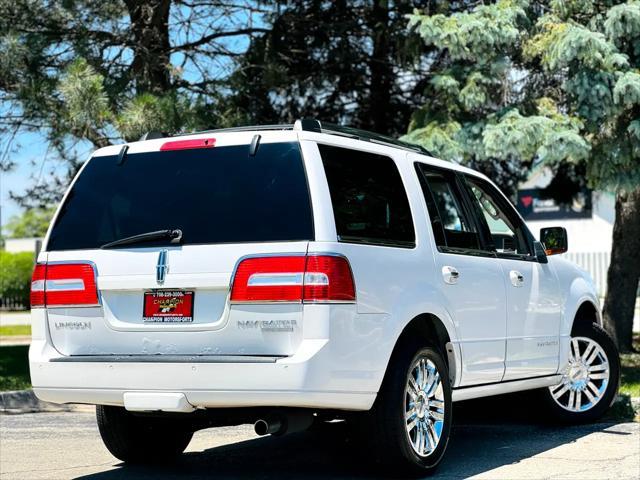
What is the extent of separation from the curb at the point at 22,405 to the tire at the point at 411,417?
5.30 meters

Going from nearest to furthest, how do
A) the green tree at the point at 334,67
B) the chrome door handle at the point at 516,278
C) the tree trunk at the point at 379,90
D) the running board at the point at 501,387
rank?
the running board at the point at 501,387 → the chrome door handle at the point at 516,278 → the green tree at the point at 334,67 → the tree trunk at the point at 379,90

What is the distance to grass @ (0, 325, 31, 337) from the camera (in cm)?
2255

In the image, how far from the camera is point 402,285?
633 centimetres

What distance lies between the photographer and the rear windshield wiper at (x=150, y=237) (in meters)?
6.08

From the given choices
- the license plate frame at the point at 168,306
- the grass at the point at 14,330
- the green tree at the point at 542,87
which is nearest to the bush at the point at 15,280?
the grass at the point at 14,330

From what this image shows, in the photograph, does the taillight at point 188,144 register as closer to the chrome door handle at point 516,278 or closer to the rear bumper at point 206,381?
the rear bumper at point 206,381

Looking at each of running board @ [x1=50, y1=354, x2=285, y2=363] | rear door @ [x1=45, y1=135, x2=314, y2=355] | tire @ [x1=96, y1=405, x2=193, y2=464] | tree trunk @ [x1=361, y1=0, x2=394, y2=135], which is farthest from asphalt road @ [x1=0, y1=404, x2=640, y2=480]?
tree trunk @ [x1=361, y1=0, x2=394, y2=135]

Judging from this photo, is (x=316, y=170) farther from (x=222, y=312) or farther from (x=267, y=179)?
(x=222, y=312)

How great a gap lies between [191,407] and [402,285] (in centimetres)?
142

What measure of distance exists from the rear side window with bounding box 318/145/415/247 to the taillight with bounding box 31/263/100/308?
1484 mm

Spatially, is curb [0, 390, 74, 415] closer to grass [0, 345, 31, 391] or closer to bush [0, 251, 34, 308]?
grass [0, 345, 31, 391]

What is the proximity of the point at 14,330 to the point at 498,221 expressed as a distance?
58.4 ft

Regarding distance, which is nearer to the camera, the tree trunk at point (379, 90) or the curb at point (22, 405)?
the curb at point (22, 405)

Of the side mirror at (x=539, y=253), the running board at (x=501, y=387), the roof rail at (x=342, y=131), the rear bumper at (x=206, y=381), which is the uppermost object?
the roof rail at (x=342, y=131)
